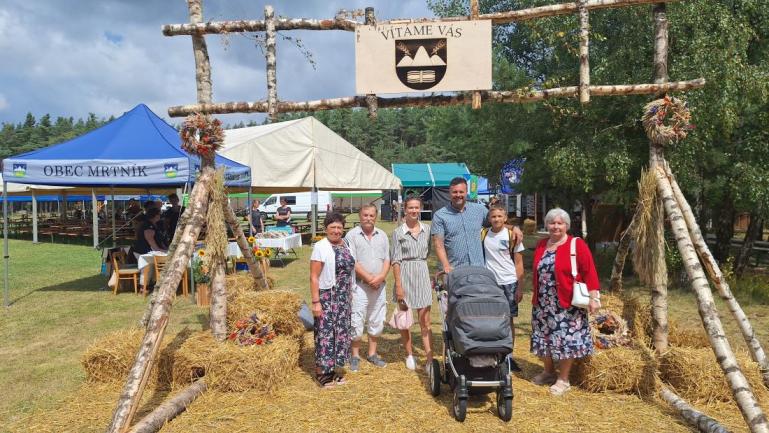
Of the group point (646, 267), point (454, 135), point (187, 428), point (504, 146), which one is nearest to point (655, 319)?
point (646, 267)

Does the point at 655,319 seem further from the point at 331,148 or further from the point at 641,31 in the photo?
the point at 331,148

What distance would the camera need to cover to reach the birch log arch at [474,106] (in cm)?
413

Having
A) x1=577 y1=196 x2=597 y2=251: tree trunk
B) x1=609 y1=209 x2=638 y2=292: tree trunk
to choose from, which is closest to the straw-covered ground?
x1=609 y1=209 x2=638 y2=292: tree trunk

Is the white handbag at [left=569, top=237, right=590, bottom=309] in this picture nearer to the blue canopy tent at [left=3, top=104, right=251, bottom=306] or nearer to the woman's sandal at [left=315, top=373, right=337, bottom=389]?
the woman's sandal at [left=315, top=373, right=337, bottom=389]

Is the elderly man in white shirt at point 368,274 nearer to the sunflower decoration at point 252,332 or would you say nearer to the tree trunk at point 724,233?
the sunflower decoration at point 252,332

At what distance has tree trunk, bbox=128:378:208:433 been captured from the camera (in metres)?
3.67

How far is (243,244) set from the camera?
5629 mm

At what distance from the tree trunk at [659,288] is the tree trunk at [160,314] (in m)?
4.43

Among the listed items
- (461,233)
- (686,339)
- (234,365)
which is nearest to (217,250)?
(234,365)

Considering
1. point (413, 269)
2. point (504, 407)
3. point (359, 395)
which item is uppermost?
point (413, 269)

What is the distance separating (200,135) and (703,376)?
5.16 metres

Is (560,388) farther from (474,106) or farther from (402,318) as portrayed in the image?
(474,106)

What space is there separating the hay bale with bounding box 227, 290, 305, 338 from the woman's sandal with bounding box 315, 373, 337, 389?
78 cm

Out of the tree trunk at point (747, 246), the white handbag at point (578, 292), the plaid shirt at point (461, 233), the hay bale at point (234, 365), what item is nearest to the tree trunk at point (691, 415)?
the white handbag at point (578, 292)
